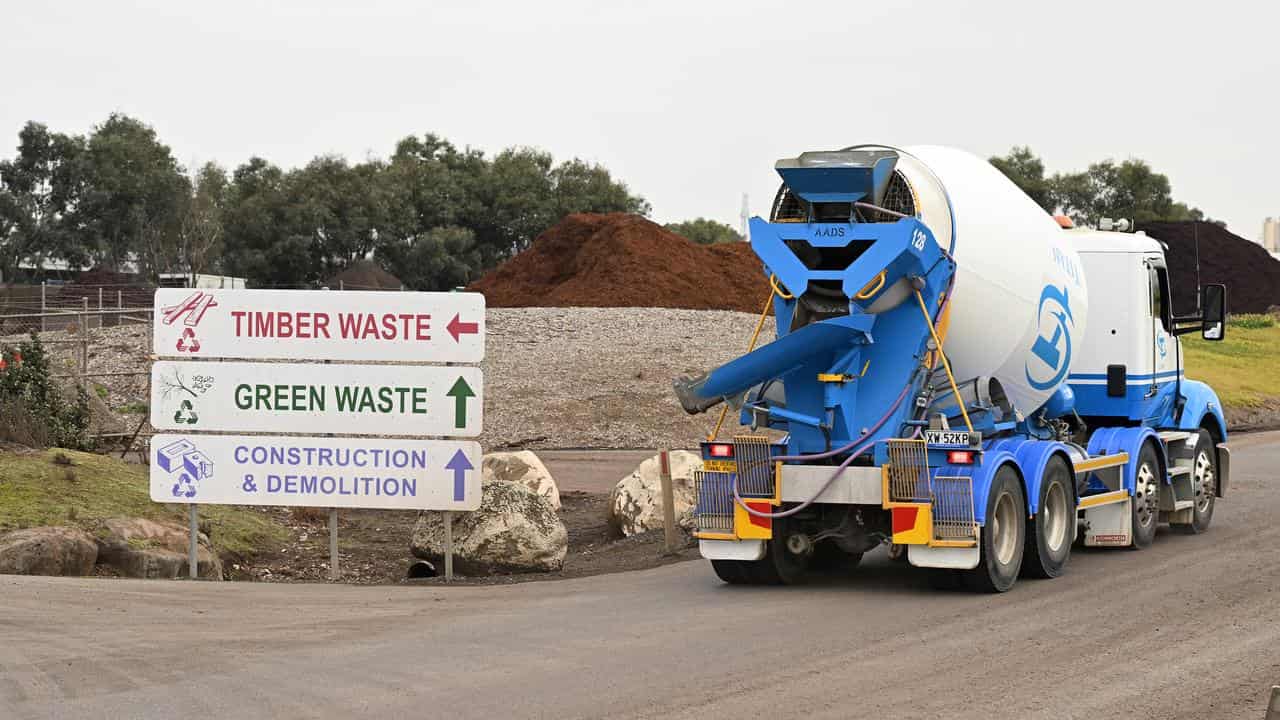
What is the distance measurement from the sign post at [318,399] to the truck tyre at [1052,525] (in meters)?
5.08

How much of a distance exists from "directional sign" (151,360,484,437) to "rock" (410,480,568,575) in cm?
112

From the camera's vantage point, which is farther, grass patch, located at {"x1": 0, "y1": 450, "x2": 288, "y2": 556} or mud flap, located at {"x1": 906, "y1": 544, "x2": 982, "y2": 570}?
grass patch, located at {"x1": 0, "y1": 450, "x2": 288, "y2": 556}

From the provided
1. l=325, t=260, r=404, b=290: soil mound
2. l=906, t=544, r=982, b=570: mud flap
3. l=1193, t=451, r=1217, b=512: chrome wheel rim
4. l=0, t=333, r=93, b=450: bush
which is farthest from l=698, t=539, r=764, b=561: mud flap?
l=325, t=260, r=404, b=290: soil mound

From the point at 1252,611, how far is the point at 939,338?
3108mm

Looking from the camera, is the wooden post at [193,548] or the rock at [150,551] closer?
the wooden post at [193,548]

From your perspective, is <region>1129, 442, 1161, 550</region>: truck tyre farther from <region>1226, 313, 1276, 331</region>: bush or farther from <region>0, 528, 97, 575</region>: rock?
<region>1226, 313, 1276, 331</region>: bush

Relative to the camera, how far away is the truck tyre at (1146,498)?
15.4m

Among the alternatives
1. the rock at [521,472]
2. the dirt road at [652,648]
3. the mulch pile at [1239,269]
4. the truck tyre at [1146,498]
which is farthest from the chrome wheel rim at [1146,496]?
the mulch pile at [1239,269]

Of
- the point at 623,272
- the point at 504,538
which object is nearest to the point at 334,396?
the point at 504,538

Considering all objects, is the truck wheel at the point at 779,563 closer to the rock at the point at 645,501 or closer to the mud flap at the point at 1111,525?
the mud flap at the point at 1111,525

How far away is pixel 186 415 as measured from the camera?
14.5m

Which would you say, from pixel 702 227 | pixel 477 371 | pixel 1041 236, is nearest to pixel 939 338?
pixel 1041 236

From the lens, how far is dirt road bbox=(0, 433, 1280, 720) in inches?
326

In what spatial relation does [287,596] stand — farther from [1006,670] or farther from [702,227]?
[702,227]
